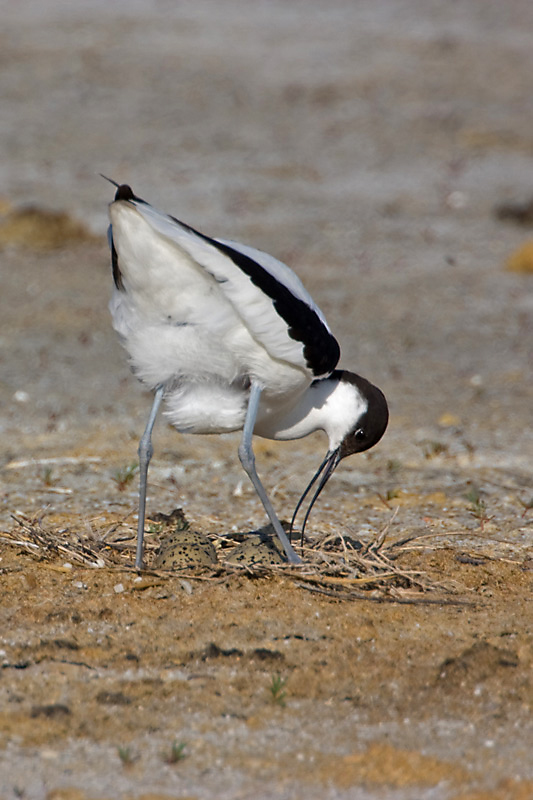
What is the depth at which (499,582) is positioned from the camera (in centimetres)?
482

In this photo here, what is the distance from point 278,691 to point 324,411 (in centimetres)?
191

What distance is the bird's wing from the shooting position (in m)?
4.39

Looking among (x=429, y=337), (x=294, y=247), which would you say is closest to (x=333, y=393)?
(x=429, y=337)

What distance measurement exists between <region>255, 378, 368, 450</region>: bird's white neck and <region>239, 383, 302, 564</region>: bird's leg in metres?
0.24

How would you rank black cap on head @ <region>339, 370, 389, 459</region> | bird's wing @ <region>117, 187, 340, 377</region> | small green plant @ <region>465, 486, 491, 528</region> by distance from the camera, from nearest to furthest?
bird's wing @ <region>117, 187, 340, 377</region> < black cap on head @ <region>339, 370, 389, 459</region> < small green plant @ <region>465, 486, 491, 528</region>

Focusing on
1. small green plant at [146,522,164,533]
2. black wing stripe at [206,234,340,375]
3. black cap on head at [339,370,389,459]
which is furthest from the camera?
small green plant at [146,522,164,533]

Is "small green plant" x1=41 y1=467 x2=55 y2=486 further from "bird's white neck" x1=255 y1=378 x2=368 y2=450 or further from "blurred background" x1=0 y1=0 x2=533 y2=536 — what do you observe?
"bird's white neck" x1=255 y1=378 x2=368 y2=450

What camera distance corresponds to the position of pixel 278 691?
362cm

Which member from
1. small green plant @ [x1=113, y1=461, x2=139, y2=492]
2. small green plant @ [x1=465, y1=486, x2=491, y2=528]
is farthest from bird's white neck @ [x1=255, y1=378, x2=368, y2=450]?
small green plant @ [x1=113, y1=461, x2=139, y2=492]

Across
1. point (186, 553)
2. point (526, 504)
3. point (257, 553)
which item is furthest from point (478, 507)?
point (186, 553)

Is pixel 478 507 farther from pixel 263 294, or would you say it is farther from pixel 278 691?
pixel 278 691

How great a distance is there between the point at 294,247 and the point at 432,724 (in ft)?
37.4

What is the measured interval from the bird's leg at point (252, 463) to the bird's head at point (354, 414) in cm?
31

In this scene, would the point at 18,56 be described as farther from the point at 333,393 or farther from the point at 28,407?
the point at 333,393
